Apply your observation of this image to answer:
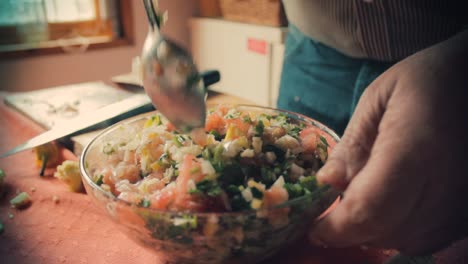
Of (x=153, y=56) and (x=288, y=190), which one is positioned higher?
(x=153, y=56)

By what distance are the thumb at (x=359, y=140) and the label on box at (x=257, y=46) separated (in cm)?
216

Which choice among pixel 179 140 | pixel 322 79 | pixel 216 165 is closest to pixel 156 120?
pixel 179 140

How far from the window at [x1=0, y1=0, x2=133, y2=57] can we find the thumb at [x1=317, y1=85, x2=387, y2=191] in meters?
2.67

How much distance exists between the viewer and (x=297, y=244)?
26.8 inches

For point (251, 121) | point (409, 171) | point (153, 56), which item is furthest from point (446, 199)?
point (153, 56)

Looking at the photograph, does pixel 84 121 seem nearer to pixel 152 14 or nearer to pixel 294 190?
pixel 152 14

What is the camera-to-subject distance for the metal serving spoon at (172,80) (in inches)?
25.9

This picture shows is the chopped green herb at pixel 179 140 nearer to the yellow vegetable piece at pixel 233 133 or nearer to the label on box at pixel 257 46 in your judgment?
the yellow vegetable piece at pixel 233 133

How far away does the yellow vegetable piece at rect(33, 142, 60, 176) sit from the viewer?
957 millimetres

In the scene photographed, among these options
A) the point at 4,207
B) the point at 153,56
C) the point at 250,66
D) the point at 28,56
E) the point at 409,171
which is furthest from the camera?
the point at 250,66

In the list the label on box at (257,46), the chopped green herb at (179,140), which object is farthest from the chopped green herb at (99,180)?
the label on box at (257,46)

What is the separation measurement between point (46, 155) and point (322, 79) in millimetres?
824

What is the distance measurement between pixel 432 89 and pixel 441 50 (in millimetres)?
80

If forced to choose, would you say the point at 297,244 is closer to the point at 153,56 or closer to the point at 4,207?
the point at 153,56
